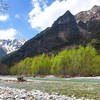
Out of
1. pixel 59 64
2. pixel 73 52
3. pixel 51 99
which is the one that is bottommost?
pixel 51 99

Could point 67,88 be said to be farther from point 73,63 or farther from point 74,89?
point 73,63

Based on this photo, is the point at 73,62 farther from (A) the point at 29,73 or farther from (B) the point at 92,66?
(A) the point at 29,73

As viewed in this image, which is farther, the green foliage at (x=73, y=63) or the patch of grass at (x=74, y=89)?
the green foliage at (x=73, y=63)

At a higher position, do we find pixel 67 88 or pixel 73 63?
pixel 73 63

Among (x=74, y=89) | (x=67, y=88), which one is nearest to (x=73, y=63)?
(x=67, y=88)

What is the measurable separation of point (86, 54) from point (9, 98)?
7240cm

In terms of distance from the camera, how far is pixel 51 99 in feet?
40.4

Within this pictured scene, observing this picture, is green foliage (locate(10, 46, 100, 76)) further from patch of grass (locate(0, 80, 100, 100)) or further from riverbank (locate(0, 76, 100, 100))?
patch of grass (locate(0, 80, 100, 100))

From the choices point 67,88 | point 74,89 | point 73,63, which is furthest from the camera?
point 73,63

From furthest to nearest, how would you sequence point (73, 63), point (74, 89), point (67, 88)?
point (73, 63) → point (67, 88) → point (74, 89)

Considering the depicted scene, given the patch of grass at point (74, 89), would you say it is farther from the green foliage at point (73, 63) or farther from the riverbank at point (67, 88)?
the green foliage at point (73, 63)

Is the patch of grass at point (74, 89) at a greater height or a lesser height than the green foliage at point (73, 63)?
lesser

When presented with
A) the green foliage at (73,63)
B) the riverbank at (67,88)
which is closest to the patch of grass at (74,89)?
the riverbank at (67,88)

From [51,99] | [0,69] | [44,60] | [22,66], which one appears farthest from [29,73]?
[51,99]
